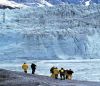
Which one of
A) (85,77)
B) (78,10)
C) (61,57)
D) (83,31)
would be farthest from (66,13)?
(85,77)

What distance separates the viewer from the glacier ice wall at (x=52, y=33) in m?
73.2

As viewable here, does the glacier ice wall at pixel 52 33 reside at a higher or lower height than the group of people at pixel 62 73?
higher

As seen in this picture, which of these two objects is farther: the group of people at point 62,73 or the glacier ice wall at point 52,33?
the glacier ice wall at point 52,33

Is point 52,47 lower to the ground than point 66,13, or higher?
lower

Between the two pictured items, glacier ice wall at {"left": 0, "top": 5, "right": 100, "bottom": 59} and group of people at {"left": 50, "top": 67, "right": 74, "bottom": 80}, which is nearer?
group of people at {"left": 50, "top": 67, "right": 74, "bottom": 80}

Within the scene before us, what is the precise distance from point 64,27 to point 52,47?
6196 mm

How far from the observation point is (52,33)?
76438mm

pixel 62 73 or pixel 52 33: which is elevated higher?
pixel 52 33

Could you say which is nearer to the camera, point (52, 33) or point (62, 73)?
point (62, 73)

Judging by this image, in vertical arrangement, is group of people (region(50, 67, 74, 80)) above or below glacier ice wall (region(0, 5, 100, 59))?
below

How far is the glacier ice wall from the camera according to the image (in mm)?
73188

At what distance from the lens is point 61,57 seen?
72.5m

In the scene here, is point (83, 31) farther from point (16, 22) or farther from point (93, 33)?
point (16, 22)

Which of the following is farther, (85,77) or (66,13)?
(66,13)
